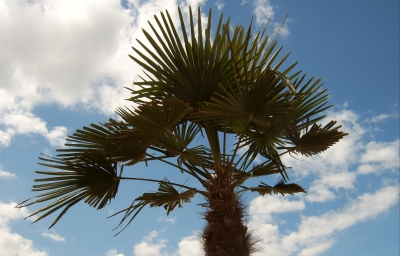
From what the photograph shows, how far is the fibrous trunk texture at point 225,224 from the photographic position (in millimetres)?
3854

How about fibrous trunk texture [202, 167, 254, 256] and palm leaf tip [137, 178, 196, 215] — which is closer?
fibrous trunk texture [202, 167, 254, 256]

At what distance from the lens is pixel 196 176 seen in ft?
15.3

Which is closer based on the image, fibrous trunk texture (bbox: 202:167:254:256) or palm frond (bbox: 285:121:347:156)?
fibrous trunk texture (bbox: 202:167:254:256)

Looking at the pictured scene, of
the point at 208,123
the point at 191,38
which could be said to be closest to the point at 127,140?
the point at 208,123

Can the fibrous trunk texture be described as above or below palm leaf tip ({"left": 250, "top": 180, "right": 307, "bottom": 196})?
below

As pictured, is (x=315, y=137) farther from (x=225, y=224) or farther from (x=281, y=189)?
(x=225, y=224)

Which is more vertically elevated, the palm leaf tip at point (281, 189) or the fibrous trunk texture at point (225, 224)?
the palm leaf tip at point (281, 189)

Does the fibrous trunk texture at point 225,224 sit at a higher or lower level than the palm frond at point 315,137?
lower

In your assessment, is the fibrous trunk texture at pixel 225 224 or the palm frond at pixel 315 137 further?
the palm frond at pixel 315 137

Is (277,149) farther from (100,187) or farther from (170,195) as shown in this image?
(100,187)

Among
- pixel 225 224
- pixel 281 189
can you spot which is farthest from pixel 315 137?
pixel 225 224

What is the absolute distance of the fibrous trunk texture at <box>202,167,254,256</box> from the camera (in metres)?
3.85

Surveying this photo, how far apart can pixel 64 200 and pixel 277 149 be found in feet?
9.41

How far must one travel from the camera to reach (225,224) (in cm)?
396
